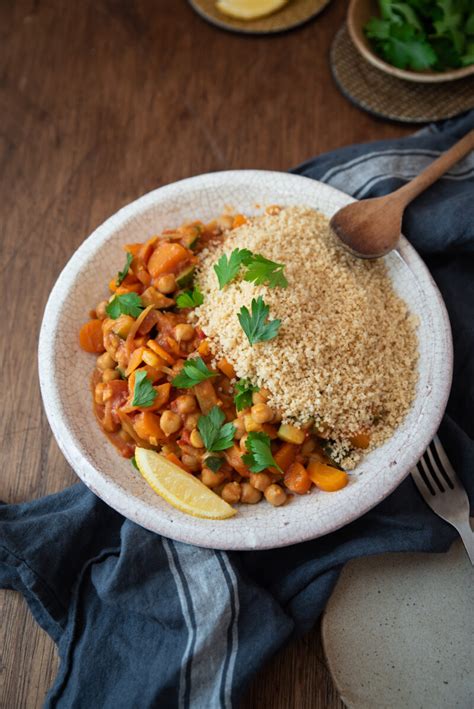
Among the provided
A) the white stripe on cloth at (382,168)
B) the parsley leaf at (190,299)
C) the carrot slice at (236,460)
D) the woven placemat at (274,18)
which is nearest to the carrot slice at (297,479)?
the carrot slice at (236,460)

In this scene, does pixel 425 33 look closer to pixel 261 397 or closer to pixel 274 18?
pixel 274 18

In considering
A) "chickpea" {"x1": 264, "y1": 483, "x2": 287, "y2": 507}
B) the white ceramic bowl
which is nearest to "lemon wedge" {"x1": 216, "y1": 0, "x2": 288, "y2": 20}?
the white ceramic bowl

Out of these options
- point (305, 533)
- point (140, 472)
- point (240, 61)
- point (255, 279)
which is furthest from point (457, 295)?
point (240, 61)

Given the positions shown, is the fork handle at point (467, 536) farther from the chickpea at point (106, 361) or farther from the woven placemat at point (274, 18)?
the woven placemat at point (274, 18)

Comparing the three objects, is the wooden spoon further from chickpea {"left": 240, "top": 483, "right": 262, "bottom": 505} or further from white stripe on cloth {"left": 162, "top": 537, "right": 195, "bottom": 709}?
white stripe on cloth {"left": 162, "top": 537, "right": 195, "bottom": 709}

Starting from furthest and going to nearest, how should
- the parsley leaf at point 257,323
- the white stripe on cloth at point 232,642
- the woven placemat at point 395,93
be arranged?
the woven placemat at point 395,93
the parsley leaf at point 257,323
the white stripe on cloth at point 232,642

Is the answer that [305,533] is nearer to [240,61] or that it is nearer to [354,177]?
[354,177]
